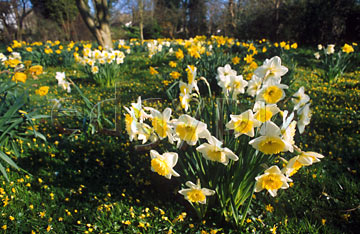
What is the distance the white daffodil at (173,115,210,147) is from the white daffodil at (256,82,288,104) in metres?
0.33

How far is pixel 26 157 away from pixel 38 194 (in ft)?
2.12

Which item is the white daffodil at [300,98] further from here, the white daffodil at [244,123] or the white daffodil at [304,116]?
the white daffodil at [244,123]

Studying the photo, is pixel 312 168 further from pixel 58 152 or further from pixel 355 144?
pixel 58 152

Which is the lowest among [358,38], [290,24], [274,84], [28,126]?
[28,126]

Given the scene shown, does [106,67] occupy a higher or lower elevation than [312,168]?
higher

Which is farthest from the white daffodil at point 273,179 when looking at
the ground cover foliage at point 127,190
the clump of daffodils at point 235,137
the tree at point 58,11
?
the tree at point 58,11

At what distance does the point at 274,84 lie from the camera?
1057 millimetres

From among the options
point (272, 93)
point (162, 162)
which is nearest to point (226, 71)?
point (272, 93)

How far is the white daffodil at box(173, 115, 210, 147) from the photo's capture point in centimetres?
97

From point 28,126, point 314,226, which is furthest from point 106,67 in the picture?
point 314,226

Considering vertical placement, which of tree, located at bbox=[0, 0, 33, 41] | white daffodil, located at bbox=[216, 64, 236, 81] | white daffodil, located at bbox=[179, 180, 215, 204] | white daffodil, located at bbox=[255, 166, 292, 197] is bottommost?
white daffodil, located at bbox=[179, 180, 215, 204]

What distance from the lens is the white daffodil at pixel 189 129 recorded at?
0.97m

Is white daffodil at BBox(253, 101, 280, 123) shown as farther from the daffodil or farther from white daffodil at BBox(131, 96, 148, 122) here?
white daffodil at BBox(131, 96, 148, 122)

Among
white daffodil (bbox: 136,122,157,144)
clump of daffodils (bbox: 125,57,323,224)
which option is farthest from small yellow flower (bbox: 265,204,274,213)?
white daffodil (bbox: 136,122,157,144)
